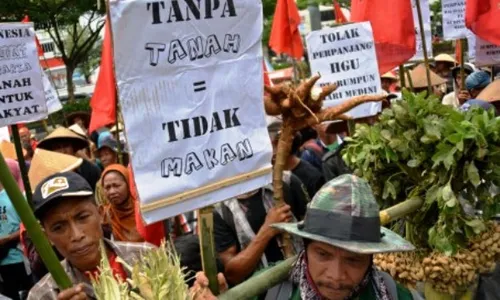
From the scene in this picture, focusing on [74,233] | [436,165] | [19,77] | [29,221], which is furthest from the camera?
[19,77]

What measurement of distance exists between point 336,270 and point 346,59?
3679 mm

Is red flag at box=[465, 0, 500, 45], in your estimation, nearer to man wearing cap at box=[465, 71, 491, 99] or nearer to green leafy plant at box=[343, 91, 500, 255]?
man wearing cap at box=[465, 71, 491, 99]

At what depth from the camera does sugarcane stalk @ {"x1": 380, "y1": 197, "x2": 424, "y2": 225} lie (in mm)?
2975

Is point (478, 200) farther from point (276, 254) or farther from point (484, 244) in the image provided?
point (276, 254)

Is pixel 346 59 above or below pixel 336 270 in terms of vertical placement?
above

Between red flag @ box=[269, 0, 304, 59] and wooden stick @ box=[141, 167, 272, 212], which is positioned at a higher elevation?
red flag @ box=[269, 0, 304, 59]

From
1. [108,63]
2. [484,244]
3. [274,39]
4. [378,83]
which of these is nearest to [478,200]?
[484,244]

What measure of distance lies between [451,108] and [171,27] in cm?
145

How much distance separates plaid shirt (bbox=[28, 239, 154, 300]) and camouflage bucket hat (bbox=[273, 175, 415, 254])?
66 cm

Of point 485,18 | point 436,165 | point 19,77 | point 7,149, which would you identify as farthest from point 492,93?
point 7,149

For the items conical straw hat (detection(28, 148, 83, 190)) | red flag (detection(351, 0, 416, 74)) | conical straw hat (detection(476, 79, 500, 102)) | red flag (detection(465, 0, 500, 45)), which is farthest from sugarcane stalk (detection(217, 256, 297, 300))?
red flag (detection(351, 0, 416, 74))

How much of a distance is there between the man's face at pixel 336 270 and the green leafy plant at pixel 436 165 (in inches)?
31.4

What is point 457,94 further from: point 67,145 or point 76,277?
Answer: point 76,277

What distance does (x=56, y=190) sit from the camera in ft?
9.35
